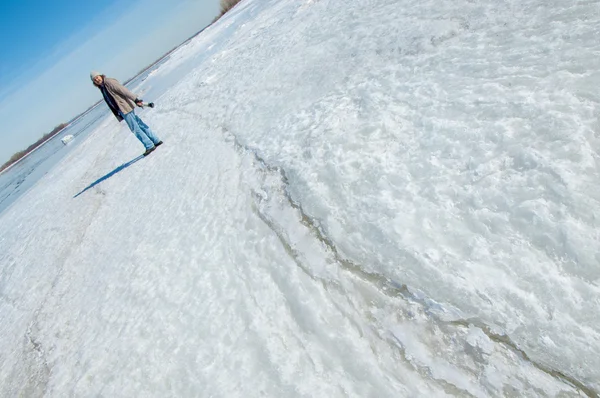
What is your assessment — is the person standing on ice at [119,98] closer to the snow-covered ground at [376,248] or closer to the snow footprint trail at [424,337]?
the snow-covered ground at [376,248]

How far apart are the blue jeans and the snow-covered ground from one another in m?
1.69

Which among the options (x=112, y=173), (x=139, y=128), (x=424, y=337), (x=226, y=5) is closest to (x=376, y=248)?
(x=424, y=337)

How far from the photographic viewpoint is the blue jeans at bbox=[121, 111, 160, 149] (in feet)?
18.3

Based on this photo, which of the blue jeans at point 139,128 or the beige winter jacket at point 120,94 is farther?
the blue jeans at point 139,128

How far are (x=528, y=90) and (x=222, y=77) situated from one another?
6.20 metres

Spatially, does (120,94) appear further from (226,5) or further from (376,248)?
(226,5)

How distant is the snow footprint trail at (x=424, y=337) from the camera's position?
1.52 meters

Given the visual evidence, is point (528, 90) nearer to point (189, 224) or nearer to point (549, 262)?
point (549, 262)

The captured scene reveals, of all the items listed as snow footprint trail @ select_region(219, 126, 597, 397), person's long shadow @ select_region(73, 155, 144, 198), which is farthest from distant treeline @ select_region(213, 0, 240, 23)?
snow footprint trail @ select_region(219, 126, 597, 397)

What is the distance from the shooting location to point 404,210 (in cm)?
225

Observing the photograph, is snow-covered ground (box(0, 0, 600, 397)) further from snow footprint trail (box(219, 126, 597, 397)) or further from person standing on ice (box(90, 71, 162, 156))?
person standing on ice (box(90, 71, 162, 156))

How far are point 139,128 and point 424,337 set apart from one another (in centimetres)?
541

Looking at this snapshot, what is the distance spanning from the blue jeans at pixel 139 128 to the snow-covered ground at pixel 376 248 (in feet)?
5.55

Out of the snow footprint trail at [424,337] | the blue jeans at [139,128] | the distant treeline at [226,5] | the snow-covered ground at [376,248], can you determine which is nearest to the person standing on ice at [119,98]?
the blue jeans at [139,128]
